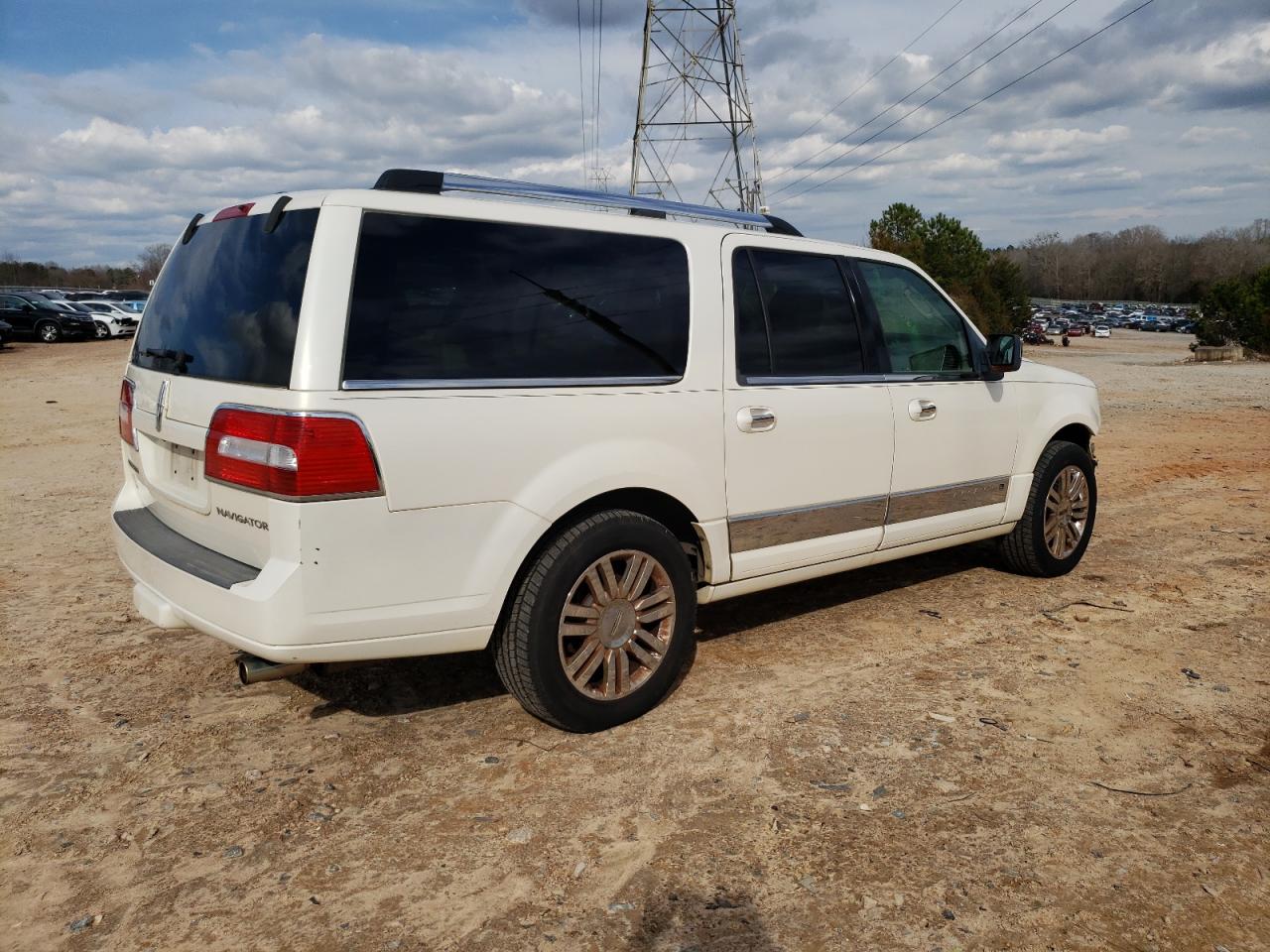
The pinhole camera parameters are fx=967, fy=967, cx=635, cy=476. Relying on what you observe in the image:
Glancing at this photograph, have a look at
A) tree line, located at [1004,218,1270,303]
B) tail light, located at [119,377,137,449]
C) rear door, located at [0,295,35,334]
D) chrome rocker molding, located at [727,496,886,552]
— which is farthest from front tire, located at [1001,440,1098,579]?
tree line, located at [1004,218,1270,303]

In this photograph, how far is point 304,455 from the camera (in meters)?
3.03

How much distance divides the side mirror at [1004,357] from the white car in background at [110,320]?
122 ft

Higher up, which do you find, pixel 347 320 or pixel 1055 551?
pixel 347 320

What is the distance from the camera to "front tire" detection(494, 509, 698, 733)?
11.7ft

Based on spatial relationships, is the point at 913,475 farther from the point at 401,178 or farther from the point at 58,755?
the point at 58,755

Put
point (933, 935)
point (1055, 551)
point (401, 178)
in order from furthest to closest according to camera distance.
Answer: point (1055, 551)
point (401, 178)
point (933, 935)

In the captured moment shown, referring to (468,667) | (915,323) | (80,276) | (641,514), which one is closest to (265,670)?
(468,667)

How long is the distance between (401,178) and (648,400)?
1.26 meters

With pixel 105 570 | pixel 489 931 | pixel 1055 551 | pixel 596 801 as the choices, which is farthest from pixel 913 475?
pixel 105 570

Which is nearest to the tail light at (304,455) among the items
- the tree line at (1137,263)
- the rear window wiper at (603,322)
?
the rear window wiper at (603,322)

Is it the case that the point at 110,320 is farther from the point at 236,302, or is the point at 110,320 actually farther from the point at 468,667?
the point at 236,302

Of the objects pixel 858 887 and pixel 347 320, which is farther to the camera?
pixel 347 320

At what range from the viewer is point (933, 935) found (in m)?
2.62

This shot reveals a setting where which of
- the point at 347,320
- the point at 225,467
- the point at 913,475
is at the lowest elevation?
the point at 913,475
